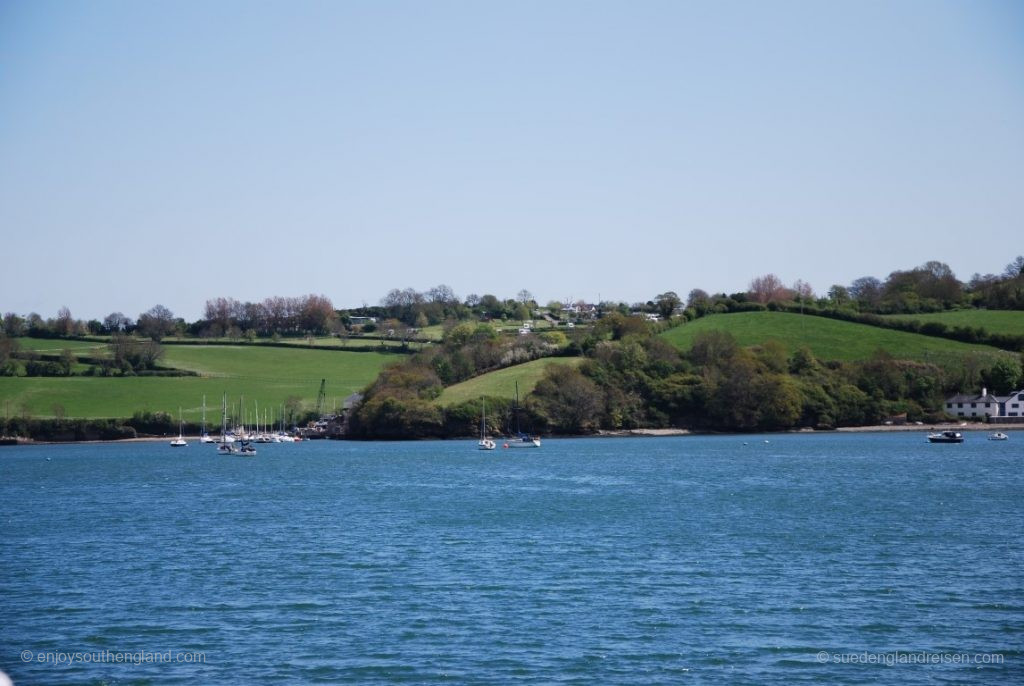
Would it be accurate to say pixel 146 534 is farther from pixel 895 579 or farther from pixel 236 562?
pixel 895 579

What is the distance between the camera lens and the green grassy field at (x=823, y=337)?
14138 centimetres

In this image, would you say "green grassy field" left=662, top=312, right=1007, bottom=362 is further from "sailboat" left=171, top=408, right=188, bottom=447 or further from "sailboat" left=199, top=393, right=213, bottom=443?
"sailboat" left=171, top=408, right=188, bottom=447

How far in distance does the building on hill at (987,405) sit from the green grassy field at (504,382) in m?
48.0

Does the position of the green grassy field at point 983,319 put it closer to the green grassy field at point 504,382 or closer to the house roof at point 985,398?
the house roof at point 985,398

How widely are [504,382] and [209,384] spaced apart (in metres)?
46.5

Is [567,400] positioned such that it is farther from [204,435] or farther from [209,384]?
[209,384]

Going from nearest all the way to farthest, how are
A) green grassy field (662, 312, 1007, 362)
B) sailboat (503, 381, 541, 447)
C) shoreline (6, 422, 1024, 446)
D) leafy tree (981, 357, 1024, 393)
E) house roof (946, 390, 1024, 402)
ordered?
sailboat (503, 381, 541, 447), shoreline (6, 422, 1024, 446), leafy tree (981, 357, 1024, 393), house roof (946, 390, 1024, 402), green grassy field (662, 312, 1007, 362)

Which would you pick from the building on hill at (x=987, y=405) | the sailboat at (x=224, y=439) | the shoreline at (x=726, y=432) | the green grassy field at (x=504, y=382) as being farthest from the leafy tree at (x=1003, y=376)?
the sailboat at (x=224, y=439)

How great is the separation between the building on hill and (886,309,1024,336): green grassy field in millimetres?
11517

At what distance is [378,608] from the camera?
2905 cm

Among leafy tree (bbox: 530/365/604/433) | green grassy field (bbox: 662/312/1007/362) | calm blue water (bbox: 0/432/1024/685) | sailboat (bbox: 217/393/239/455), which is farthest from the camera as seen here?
green grassy field (bbox: 662/312/1007/362)

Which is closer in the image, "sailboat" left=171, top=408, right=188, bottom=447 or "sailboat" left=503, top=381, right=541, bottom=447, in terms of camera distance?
"sailboat" left=503, top=381, right=541, bottom=447

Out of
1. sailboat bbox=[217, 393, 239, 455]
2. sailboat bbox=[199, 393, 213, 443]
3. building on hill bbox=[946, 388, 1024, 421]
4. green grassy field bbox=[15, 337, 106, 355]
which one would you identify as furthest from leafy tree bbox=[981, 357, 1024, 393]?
green grassy field bbox=[15, 337, 106, 355]

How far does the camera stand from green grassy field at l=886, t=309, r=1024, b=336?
14475 cm
